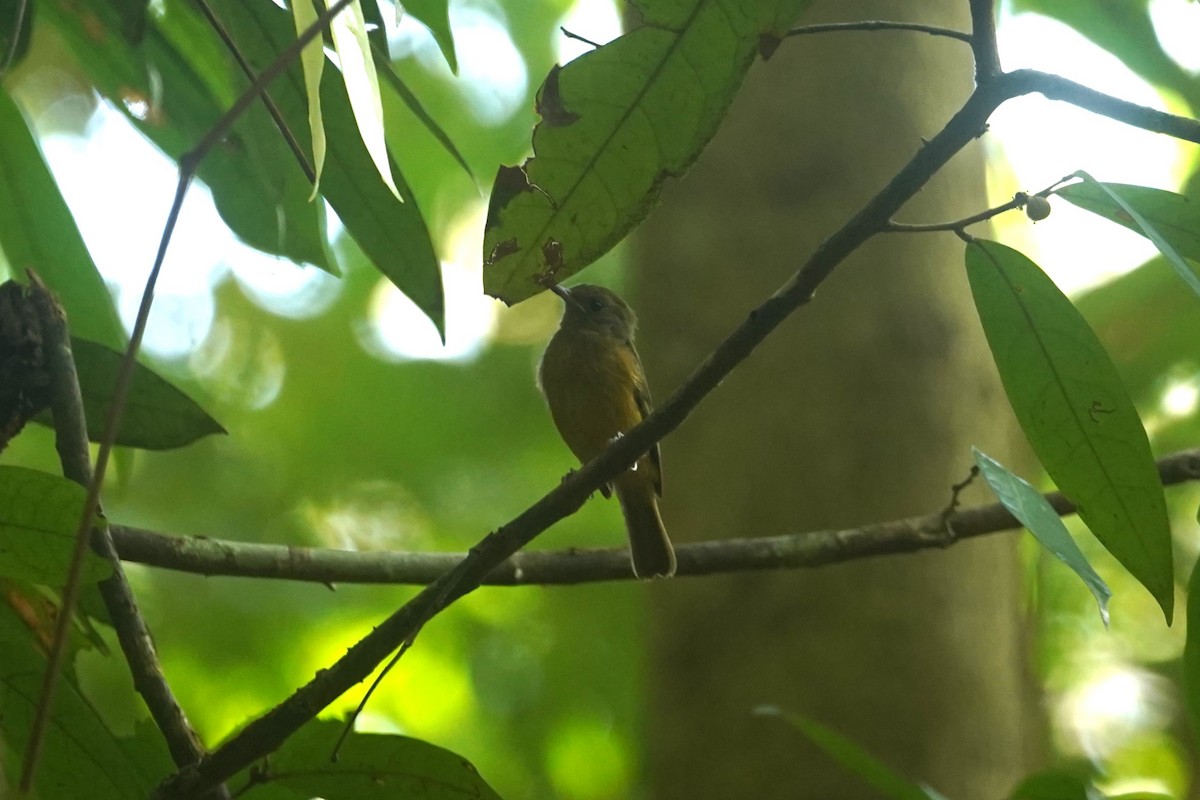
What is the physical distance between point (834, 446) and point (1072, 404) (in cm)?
163

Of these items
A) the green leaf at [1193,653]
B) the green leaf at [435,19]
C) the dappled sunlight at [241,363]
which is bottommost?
the green leaf at [1193,653]

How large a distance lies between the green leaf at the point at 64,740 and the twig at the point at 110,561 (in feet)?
0.33

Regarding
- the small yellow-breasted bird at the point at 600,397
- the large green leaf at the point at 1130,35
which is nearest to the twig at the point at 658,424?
the large green leaf at the point at 1130,35

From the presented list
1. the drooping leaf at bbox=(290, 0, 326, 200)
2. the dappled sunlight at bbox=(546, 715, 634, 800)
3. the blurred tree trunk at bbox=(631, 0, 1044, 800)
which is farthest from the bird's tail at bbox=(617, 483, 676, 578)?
the drooping leaf at bbox=(290, 0, 326, 200)

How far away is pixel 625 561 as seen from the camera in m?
2.37

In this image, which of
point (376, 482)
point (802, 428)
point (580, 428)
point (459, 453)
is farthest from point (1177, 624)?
point (376, 482)

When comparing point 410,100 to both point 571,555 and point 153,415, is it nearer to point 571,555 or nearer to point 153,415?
point 153,415

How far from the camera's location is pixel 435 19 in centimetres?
199

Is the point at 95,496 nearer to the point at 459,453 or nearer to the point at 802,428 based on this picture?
the point at 802,428

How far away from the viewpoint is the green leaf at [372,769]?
1675 millimetres

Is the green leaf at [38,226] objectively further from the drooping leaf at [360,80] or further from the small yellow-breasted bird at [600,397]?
the small yellow-breasted bird at [600,397]

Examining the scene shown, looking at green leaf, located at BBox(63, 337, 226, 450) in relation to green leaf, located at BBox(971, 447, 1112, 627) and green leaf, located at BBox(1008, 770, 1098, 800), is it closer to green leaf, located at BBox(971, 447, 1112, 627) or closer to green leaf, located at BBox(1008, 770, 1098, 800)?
green leaf, located at BBox(971, 447, 1112, 627)

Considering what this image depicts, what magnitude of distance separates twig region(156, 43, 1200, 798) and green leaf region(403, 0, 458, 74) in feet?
2.78

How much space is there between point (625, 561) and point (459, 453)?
265cm
